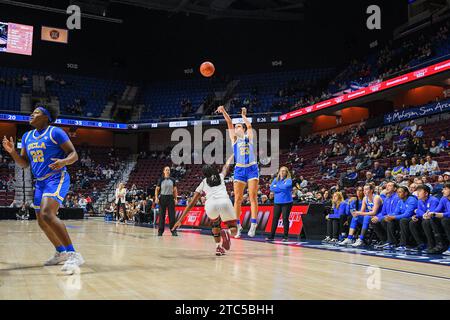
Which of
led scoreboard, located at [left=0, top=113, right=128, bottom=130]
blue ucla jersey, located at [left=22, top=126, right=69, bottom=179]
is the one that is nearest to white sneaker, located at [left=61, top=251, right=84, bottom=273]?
blue ucla jersey, located at [left=22, top=126, right=69, bottom=179]

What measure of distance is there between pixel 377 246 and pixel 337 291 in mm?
5178

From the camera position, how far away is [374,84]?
22.0 metres

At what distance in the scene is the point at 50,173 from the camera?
4777mm

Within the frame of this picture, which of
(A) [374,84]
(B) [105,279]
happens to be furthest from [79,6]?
(B) [105,279]

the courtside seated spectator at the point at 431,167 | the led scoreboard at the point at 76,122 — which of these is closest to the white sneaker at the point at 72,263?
the courtside seated spectator at the point at 431,167

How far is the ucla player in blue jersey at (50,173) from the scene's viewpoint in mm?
4629

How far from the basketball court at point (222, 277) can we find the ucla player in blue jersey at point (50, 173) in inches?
12.2

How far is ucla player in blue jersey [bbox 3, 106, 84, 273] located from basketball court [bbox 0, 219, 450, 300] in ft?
1.01

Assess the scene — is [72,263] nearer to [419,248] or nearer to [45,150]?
[45,150]

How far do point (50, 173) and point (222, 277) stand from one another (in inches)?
85.1

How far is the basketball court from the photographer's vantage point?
333cm

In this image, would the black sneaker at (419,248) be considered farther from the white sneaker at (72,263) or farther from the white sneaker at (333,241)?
the white sneaker at (72,263)

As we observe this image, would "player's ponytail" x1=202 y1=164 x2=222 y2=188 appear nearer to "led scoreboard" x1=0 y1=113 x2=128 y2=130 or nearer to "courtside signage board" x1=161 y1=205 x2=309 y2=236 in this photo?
"courtside signage board" x1=161 y1=205 x2=309 y2=236
